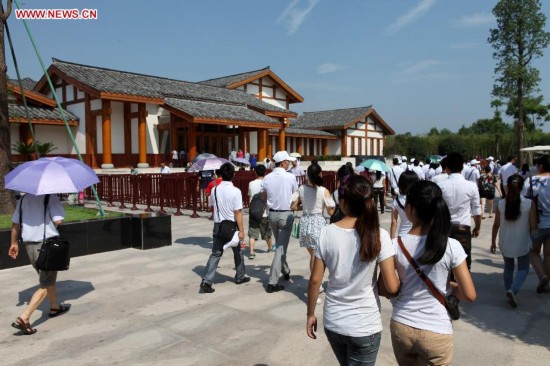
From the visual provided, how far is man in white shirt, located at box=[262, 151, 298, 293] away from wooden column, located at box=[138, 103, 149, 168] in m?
16.5

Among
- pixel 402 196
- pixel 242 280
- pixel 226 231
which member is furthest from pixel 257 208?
pixel 402 196

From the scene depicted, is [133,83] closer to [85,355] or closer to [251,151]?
[251,151]

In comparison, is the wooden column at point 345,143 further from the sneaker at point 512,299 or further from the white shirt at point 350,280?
the white shirt at point 350,280

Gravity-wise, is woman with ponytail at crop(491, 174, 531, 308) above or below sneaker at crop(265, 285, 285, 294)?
above

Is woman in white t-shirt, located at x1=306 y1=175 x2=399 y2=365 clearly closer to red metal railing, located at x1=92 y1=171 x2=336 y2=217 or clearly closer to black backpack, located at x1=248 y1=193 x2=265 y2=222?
black backpack, located at x1=248 y1=193 x2=265 y2=222

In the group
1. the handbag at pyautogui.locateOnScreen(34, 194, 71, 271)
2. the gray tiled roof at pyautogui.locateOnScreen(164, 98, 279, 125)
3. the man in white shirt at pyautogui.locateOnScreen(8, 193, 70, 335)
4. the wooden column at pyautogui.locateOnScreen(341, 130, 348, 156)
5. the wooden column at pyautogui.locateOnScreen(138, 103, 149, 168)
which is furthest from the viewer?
the wooden column at pyautogui.locateOnScreen(341, 130, 348, 156)

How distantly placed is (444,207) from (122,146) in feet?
71.1

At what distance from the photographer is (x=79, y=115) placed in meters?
21.8

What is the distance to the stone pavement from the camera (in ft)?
11.9

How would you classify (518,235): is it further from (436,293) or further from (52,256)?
(52,256)

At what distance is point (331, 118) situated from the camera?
129ft

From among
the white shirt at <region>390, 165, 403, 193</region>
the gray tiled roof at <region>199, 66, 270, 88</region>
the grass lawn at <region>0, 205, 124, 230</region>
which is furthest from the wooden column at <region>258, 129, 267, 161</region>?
the grass lawn at <region>0, 205, 124, 230</region>

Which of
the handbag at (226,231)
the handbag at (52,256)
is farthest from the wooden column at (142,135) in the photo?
the handbag at (52,256)

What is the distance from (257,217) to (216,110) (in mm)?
17350
